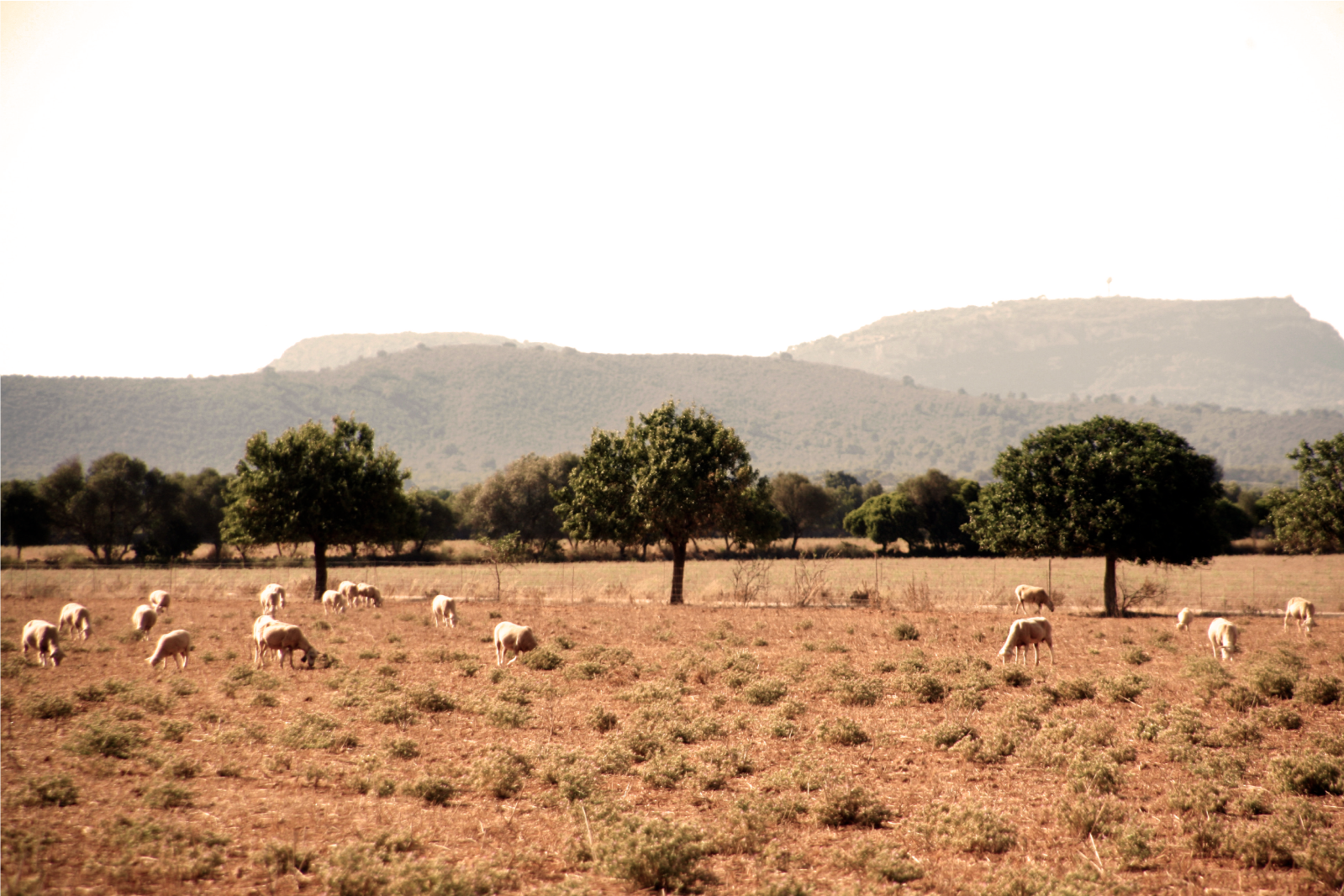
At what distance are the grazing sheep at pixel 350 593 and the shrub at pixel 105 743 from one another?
24.2 m

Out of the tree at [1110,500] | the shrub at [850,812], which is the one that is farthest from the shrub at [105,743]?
the tree at [1110,500]

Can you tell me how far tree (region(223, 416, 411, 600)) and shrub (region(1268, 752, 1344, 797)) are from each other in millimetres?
36751

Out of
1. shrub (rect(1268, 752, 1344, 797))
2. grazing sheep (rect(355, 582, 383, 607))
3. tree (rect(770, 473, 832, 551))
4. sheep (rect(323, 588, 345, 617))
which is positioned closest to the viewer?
shrub (rect(1268, 752, 1344, 797))

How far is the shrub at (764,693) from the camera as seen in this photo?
17734 mm

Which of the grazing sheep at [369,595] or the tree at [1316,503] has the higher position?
the tree at [1316,503]

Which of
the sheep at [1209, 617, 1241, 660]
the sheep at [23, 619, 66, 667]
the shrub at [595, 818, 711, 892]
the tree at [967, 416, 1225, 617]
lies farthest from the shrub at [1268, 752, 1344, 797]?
the sheep at [23, 619, 66, 667]

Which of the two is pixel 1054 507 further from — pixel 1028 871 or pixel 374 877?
pixel 374 877

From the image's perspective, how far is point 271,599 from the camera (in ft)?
112

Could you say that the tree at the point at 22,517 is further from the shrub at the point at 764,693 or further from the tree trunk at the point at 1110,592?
the tree trunk at the point at 1110,592

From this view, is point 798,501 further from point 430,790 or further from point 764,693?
point 430,790

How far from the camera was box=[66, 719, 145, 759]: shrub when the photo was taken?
12.8m

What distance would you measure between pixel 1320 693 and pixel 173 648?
27.9 meters

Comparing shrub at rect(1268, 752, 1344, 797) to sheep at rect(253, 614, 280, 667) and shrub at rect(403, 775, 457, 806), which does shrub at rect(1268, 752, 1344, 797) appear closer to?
shrub at rect(403, 775, 457, 806)

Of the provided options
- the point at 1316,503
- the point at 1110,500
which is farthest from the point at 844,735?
the point at 1316,503
